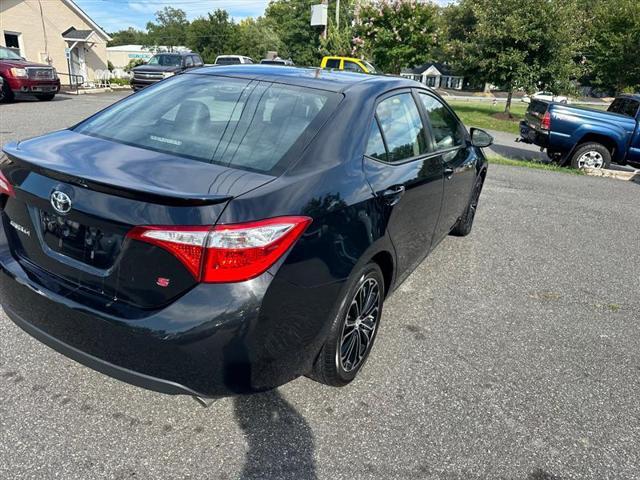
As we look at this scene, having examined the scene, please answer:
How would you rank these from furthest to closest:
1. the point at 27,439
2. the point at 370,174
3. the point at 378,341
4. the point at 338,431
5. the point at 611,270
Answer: the point at 611,270
the point at 378,341
the point at 370,174
the point at 338,431
the point at 27,439

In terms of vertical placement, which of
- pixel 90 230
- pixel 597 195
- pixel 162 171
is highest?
pixel 162 171

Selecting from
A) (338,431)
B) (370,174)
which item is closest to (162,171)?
(370,174)

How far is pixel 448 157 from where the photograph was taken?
3988mm

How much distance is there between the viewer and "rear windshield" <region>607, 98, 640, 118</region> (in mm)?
10711

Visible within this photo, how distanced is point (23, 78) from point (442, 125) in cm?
1632

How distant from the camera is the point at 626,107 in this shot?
11172 mm

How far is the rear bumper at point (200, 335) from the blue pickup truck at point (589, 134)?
9.85m

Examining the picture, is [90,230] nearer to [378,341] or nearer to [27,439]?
[27,439]

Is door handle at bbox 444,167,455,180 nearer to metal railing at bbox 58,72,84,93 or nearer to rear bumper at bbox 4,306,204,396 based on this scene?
rear bumper at bbox 4,306,204,396

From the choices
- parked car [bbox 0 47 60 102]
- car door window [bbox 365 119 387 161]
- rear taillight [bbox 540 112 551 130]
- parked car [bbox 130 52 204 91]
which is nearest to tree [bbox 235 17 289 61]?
parked car [bbox 130 52 204 91]

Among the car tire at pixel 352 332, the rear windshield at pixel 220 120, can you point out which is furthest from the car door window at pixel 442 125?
the car tire at pixel 352 332

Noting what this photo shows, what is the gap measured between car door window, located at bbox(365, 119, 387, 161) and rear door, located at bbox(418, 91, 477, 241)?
0.92 m

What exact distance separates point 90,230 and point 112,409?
1.03m

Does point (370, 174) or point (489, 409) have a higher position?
point (370, 174)
